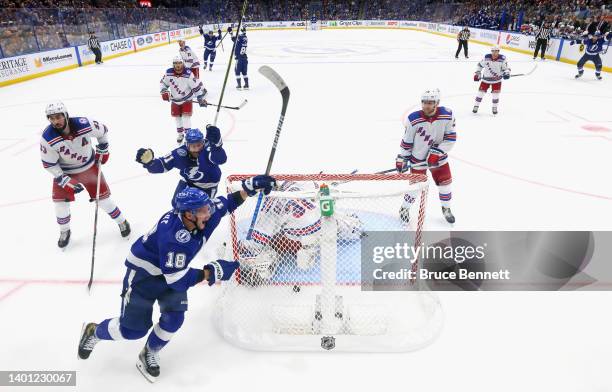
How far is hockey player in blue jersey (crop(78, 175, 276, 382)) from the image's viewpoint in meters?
1.96

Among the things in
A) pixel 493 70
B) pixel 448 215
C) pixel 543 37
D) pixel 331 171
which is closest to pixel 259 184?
pixel 448 215

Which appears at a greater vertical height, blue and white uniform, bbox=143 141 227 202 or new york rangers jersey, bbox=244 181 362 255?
blue and white uniform, bbox=143 141 227 202

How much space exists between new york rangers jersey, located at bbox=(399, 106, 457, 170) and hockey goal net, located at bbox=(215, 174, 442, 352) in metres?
0.74

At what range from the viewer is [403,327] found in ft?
8.55

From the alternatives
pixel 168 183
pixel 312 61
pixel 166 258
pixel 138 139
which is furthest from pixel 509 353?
pixel 312 61

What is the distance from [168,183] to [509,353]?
13.3ft

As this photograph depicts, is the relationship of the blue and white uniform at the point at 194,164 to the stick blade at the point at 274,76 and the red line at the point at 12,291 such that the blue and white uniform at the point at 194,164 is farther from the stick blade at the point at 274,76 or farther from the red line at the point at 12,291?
the red line at the point at 12,291

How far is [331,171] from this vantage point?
5133 millimetres

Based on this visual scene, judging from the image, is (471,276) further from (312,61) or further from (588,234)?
(312,61)

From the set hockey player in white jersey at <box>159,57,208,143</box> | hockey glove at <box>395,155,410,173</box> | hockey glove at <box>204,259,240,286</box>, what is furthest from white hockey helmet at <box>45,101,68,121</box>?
hockey glove at <box>395,155,410,173</box>

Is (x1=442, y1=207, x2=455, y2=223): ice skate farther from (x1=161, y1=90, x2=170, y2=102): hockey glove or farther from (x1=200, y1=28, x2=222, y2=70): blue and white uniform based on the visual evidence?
(x1=200, y1=28, x2=222, y2=70): blue and white uniform

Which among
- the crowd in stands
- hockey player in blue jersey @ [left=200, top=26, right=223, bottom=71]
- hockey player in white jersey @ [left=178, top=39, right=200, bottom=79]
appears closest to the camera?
hockey player in white jersey @ [left=178, top=39, right=200, bottom=79]

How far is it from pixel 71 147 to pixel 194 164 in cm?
104

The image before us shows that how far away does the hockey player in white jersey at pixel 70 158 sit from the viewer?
310 centimetres
